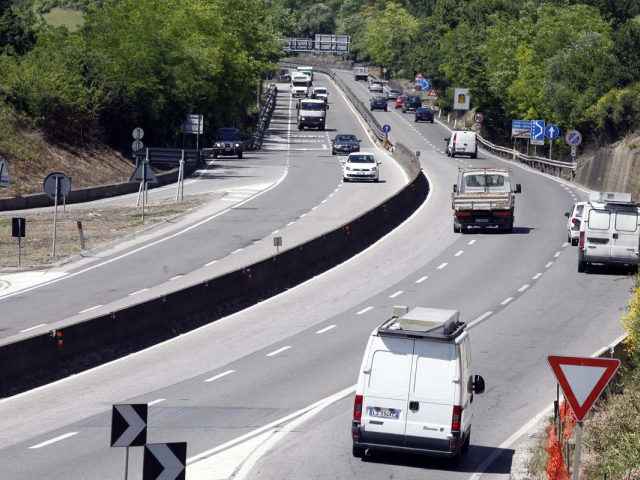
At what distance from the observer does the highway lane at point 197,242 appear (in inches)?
1024

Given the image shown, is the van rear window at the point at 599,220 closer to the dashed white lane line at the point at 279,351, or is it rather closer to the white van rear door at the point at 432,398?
the dashed white lane line at the point at 279,351

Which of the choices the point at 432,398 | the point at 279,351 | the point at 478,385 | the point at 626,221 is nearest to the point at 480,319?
the point at 279,351

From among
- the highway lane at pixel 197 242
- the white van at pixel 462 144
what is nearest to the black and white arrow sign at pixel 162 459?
the highway lane at pixel 197 242

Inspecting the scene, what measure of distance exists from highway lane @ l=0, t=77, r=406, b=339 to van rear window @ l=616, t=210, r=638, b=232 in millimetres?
11464

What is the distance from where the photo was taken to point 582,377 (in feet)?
31.8

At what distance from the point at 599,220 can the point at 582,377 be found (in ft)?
70.1

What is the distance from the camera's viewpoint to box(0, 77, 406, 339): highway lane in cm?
2602

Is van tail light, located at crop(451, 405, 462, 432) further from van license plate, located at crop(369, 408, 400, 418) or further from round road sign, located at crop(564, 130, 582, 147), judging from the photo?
round road sign, located at crop(564, 130, 582, 147)

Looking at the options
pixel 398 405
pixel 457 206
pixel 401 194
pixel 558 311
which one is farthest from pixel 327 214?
pixel 398 405

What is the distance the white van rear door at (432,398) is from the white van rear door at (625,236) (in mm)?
18297

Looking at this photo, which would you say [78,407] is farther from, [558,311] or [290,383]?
[558,311]

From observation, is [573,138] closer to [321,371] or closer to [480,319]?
[480,319]

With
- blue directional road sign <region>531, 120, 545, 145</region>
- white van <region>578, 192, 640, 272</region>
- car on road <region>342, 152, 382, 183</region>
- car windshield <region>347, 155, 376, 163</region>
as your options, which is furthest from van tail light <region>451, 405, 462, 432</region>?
blue directional road sign <region>531, 120, 545, 145</region>

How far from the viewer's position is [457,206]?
38.1 metres
